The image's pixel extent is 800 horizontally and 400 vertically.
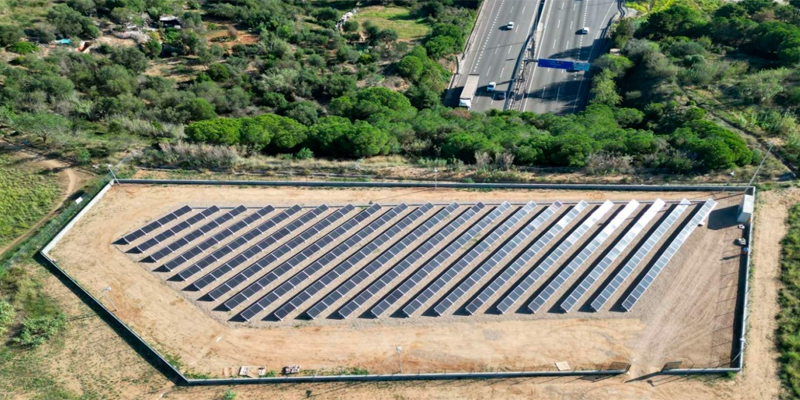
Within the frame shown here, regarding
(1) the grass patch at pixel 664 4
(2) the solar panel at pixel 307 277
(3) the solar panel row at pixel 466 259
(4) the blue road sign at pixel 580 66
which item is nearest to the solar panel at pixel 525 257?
(3) the solar panel row at pixel 466 259

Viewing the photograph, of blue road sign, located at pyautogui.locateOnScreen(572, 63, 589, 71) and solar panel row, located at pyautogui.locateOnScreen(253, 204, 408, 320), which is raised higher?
blue road sign, located at pyautogui.locateOnScreen(572, 63, 589, 71)

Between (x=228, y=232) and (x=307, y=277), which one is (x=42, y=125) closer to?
(x=228, y=232)

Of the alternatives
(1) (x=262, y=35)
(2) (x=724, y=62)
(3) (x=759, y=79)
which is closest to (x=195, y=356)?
(1) (x=262, y=35)

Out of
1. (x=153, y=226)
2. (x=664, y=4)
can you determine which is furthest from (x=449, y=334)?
(x=664, y=4)

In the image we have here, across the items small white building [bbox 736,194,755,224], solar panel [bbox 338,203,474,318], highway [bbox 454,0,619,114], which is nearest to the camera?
solar panel [bbox 338,203,474,318]

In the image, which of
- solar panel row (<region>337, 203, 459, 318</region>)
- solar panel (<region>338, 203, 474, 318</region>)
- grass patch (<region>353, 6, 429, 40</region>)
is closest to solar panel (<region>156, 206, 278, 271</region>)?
solar panel row (<region>337, 203, 459, 318</region>)

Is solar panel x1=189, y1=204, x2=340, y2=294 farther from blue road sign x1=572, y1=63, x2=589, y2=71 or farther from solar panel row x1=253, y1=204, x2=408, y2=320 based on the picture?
blue road sign x1=572, y1=63, x2=589, y2=71

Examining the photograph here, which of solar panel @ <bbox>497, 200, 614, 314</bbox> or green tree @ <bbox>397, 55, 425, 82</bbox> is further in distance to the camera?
green tree @ <bbox>397, 55, 425, 82</bbox>
